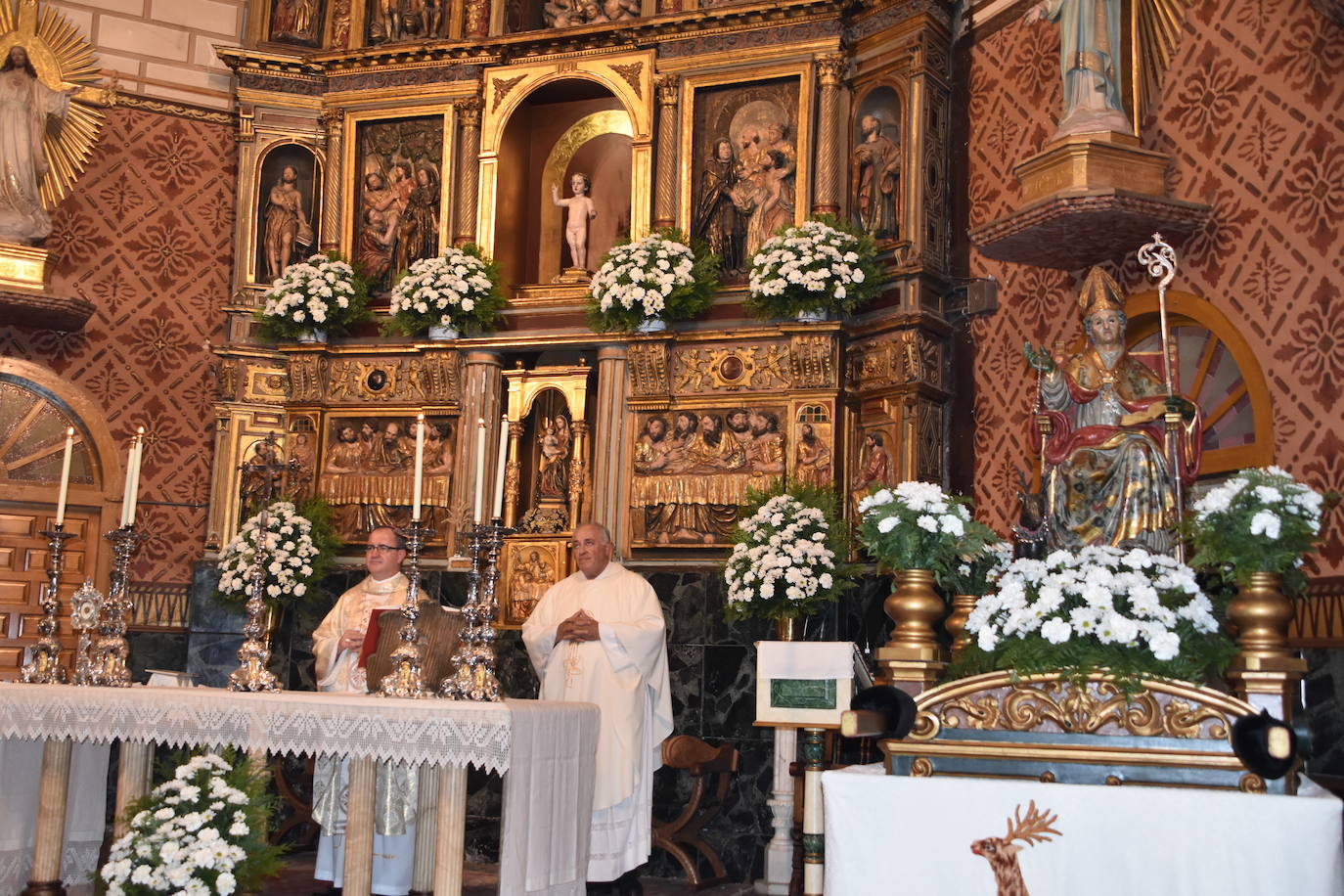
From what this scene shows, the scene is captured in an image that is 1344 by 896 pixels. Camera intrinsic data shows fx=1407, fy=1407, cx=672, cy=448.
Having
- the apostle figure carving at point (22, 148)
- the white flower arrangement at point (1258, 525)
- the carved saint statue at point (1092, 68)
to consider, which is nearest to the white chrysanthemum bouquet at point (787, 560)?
the carved saint statue at point (1092, 68)

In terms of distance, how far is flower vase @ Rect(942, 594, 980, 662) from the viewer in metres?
5.94

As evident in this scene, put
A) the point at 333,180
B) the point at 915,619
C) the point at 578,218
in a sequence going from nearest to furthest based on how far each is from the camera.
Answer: the point at 915,619
the point at 578,218
the point at 333,180

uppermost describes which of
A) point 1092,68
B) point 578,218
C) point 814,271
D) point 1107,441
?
point 578,218

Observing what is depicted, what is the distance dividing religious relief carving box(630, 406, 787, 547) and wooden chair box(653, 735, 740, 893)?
1.96m

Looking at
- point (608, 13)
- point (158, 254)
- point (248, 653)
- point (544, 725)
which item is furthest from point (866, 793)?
point (158, 254)

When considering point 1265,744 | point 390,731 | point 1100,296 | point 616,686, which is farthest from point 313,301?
point 1265,744

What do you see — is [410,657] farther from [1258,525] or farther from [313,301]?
[313,301]

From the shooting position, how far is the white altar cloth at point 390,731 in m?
6.46

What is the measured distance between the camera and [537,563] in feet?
38.9

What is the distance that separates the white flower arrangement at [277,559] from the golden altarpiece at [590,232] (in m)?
0.76

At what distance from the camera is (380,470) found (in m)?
12.8

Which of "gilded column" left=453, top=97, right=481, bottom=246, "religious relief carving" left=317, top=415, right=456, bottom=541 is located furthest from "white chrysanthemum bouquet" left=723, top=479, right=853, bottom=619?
"gilded column" left=453, top=97, right=481, bottom=246

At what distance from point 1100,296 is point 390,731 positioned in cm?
402

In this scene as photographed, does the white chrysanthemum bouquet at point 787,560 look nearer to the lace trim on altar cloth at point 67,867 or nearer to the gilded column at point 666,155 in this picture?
the gilded column at point 666,155
